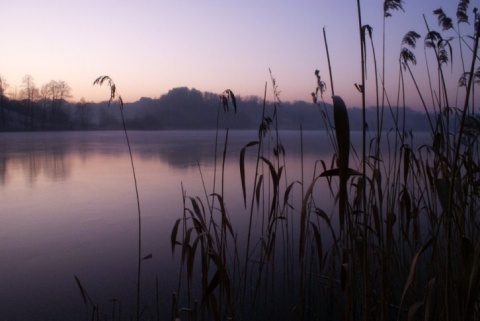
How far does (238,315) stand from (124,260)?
1239 millimetres

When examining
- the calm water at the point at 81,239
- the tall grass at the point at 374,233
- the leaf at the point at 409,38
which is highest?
the leaf at the point at 409,38

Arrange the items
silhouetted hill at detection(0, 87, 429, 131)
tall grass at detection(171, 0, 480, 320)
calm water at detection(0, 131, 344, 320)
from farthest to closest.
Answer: silhouetted hill at detection(0, 87, 429, 131) → calm water at detection(0, 131, 344, 320) → tall grass at detection(171, 0, 480, 320)

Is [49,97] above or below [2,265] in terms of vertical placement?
above

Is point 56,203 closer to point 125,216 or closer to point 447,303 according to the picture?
point 125,216

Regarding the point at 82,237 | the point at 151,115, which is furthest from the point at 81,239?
the point at 151,115

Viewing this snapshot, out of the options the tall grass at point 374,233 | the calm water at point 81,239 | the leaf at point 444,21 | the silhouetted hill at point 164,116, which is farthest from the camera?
the silhouetted hill at point 164,116

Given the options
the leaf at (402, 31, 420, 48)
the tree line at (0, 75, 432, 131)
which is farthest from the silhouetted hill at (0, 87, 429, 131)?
the leaf at (402, 31, 420, 48)

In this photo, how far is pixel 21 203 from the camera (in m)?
5.06

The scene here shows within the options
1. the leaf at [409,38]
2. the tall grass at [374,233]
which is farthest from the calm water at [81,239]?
the leaf at [409,38]

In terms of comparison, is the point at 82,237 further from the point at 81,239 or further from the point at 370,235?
the point at 370,235

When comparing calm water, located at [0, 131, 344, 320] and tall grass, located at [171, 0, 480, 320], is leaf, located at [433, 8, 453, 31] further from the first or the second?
calm water, located at [0, 131, 344, 320]

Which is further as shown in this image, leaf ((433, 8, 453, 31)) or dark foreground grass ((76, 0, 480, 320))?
leaf ((433, 8, 453, 31))

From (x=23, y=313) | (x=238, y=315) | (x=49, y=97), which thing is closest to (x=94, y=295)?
(x=23, y=313)

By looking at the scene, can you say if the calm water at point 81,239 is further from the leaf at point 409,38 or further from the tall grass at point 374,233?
the leaf at point 409,38
